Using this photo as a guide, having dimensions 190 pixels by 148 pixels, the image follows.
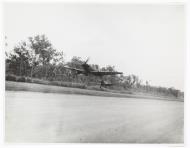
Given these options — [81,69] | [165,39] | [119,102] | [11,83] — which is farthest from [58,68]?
[165,39]

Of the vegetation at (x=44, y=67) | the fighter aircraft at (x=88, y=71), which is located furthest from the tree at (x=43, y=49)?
the fighter aircraft at (x=88, y=71)

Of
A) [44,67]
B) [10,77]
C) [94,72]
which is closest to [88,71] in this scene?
[94,72]

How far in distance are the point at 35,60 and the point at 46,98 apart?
0.19 m

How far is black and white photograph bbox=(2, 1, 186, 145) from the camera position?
1.20 metres

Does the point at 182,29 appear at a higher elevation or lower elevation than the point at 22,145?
higher

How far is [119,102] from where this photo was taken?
1.23 m

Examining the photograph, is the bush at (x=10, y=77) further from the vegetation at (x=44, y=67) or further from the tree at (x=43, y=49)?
the tree at (x=43, y=49)

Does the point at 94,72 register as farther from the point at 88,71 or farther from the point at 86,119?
the point at 86,119

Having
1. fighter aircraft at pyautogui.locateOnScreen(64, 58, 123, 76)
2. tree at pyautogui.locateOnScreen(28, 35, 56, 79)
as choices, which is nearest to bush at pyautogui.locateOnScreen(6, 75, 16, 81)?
tree at pyautogui.locateOnScreen(28, 35, 56, 79)

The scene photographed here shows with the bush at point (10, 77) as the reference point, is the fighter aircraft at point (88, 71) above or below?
above

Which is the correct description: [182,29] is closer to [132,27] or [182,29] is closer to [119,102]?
[132,27]

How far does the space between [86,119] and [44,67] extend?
0.32m

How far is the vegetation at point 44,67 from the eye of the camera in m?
1.20

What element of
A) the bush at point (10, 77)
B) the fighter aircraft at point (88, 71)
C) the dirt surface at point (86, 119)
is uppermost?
the fighter aircraft at point (88, 71)
